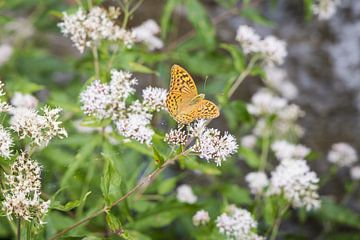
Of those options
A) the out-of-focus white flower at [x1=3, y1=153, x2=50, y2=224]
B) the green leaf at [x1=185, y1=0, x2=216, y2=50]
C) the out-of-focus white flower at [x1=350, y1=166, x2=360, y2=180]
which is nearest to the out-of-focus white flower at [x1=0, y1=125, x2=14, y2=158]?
the out-of-focus white flower at [x1=3, y1=153, x2=50, y2=224]

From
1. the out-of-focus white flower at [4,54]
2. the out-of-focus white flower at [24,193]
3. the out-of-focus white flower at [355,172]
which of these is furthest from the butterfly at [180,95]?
the out-of-focus white flower at [4,54]

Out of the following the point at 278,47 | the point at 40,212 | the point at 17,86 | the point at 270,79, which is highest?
the point at 270,79

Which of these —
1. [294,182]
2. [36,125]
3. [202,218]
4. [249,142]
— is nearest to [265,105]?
[249,142]

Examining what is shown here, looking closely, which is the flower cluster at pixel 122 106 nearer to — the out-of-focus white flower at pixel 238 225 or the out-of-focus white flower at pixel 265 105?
the out-of-focus white flower at pixel 238 225

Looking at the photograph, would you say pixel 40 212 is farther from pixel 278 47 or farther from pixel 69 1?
pixel 69 1

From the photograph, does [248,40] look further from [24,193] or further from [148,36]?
[24,193]

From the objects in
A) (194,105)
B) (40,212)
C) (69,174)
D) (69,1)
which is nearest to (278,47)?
(194,105)

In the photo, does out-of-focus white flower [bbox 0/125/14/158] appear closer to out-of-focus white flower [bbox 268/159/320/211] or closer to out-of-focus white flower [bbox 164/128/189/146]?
out-of-focus white flower [bbox 164/128/189/146]
